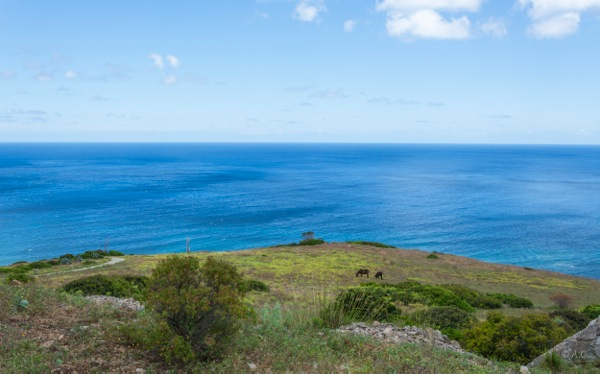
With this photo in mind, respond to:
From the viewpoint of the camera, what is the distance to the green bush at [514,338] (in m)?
11.3

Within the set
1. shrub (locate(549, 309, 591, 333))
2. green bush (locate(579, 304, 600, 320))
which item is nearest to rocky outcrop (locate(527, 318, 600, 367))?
shrub (locate(549, 309, 591, 333))

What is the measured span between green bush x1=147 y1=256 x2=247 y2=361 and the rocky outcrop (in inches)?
301

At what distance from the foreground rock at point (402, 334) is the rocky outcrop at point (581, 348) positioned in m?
2.06

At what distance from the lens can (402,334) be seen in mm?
Result: 10891

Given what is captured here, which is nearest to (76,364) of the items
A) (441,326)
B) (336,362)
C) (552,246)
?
(336,362)

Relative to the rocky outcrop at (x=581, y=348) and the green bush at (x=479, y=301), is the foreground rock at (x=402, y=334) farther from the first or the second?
the green bush at (x=479, y=301)

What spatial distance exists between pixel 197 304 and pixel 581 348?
9545 mm

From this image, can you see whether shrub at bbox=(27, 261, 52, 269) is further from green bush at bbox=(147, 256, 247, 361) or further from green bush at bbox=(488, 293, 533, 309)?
green bush at bbox=(488, 293, 533, 309)

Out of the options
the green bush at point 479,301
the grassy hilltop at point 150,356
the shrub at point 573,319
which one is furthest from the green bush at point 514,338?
the green bush at point 479,301

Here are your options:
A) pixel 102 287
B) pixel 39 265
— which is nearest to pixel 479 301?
pixel 102 287

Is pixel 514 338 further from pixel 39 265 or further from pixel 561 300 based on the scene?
pixel 39 265

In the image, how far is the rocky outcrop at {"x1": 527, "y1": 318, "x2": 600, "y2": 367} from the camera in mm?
10320

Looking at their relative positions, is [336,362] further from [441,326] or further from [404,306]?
[404,306]

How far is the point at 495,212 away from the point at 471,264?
162 feet
